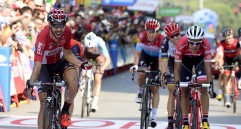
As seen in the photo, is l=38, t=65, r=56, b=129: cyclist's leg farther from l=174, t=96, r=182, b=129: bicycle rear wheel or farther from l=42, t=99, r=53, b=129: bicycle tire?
l=174, t=96, r=182, b=129: bicycle rear wheel

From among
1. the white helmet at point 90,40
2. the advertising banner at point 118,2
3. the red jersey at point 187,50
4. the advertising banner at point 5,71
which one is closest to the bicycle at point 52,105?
the red jersey at point 187,50

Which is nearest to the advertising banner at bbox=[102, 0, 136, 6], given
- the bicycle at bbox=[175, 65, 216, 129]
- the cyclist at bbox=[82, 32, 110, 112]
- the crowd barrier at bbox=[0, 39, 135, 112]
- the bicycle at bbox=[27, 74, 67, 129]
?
the crowd barrier at bbox=[0, 39, 135, 112]

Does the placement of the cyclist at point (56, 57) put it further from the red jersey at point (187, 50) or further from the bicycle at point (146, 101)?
the bicycle at point (146, 101)

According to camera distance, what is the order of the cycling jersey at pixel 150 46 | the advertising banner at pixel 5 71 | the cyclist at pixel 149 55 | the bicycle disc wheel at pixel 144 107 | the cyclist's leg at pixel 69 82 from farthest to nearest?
the advertising banner at pixel 5 71, the cycling jersey at pixel 150 46, the cyclist at pixel 149 55, the bicycle disc wheel at pixel 144 107, the cyclist's leg at pixel 69 82

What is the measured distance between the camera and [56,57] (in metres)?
11.9

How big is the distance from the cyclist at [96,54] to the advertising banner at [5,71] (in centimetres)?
165

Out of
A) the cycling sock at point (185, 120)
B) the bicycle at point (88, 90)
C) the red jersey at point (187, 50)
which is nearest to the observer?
the red jersey at point (187, 50)

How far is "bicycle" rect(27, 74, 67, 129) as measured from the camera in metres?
11.1

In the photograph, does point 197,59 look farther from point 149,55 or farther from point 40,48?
point 40,48

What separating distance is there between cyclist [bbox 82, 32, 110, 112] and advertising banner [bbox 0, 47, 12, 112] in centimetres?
165

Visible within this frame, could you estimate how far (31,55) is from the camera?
69.2 feet

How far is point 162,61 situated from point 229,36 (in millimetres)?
6206

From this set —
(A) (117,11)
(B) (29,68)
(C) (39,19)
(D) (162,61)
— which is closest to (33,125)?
(D) (162,61)

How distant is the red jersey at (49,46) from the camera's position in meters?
11.4
